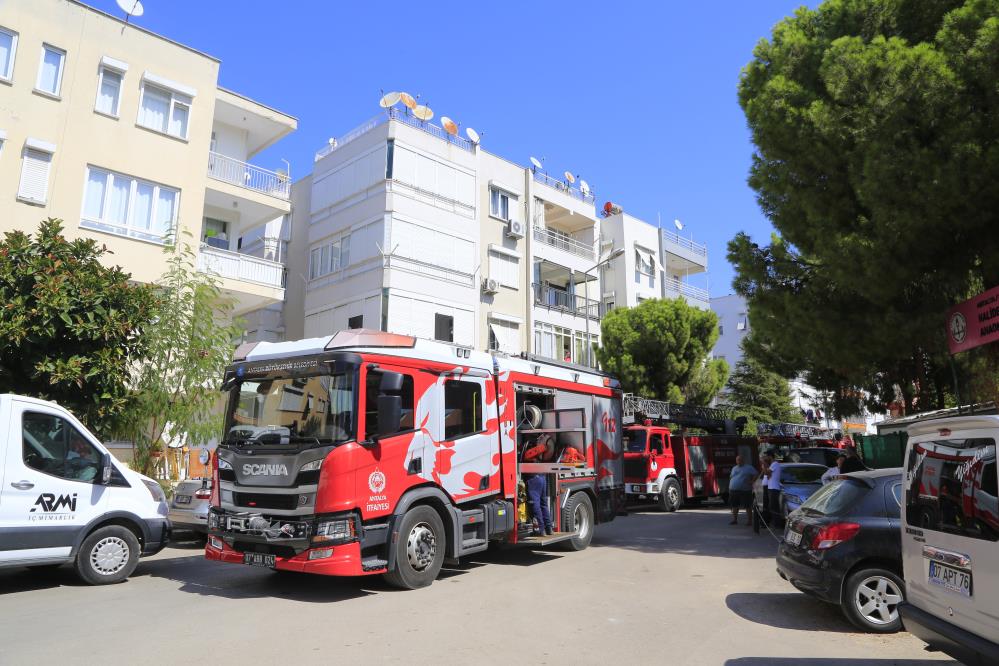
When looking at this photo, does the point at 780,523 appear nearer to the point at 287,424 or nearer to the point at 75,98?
the point at 287,424

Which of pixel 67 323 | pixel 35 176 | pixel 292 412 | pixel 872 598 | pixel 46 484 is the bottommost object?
pixel 872 598

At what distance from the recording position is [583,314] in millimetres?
33469

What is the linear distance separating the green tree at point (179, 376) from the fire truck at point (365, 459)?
5.46m

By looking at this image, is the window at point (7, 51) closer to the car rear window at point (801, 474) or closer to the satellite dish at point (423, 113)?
the satellite dish at point (423, 113)

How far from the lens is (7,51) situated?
1686 cm

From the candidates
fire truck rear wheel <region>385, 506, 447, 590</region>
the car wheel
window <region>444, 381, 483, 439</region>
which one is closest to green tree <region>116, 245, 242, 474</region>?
window <region>444, 381, 483, 439</region>

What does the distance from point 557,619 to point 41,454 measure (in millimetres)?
6243

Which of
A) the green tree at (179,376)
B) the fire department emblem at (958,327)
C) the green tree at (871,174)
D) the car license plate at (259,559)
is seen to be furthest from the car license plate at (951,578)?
the green tree at (179,376)

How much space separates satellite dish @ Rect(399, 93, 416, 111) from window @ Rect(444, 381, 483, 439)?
18.6 metres


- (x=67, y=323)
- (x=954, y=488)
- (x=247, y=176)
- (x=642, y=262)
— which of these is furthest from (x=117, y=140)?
(x=642, y=262)

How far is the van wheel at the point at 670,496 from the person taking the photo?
803 inches

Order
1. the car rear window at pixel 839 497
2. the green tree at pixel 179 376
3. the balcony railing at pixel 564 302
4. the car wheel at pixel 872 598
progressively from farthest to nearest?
the balcony railing at pixel 564 302 < the green tree at pixel 179 376 < the car rear window at pixel 839 497 < the car wheel at pixel 872 598

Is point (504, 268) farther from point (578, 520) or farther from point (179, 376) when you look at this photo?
point (578, 520)

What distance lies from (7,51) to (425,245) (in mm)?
13107
